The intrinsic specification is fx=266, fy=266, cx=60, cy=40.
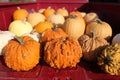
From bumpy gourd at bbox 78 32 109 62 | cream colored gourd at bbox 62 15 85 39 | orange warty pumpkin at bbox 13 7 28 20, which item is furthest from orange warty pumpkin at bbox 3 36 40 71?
orange warty pumpkin at bbox 13 7 28 20

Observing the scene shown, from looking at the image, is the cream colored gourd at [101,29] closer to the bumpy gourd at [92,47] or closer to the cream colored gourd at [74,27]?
the cream colored gourd at [74,27]

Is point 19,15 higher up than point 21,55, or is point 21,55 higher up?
point 21,55

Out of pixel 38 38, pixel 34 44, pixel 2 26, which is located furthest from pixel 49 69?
pixel 2 26

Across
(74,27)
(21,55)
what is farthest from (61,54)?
(74,27)

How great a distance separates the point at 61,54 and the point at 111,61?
13.4 inches

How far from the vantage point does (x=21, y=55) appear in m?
1.85

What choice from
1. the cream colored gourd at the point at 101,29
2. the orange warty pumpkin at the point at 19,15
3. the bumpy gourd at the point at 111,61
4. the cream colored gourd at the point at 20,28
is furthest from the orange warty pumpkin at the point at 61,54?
the orange warty pumpkin at the point at 19,15

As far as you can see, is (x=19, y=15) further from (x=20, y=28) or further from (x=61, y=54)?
(x=61, y=54)

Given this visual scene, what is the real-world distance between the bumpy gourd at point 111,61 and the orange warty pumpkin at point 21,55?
477 mm

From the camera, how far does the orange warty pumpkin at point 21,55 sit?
185 centimetres

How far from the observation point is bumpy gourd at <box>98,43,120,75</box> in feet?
5.73

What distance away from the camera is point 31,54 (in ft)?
6.12

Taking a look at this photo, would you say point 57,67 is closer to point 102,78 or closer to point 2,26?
point 102,78

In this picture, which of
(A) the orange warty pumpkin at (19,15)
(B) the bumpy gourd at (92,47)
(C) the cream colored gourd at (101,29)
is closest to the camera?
(B) the bumpy gourd at (92,47)
